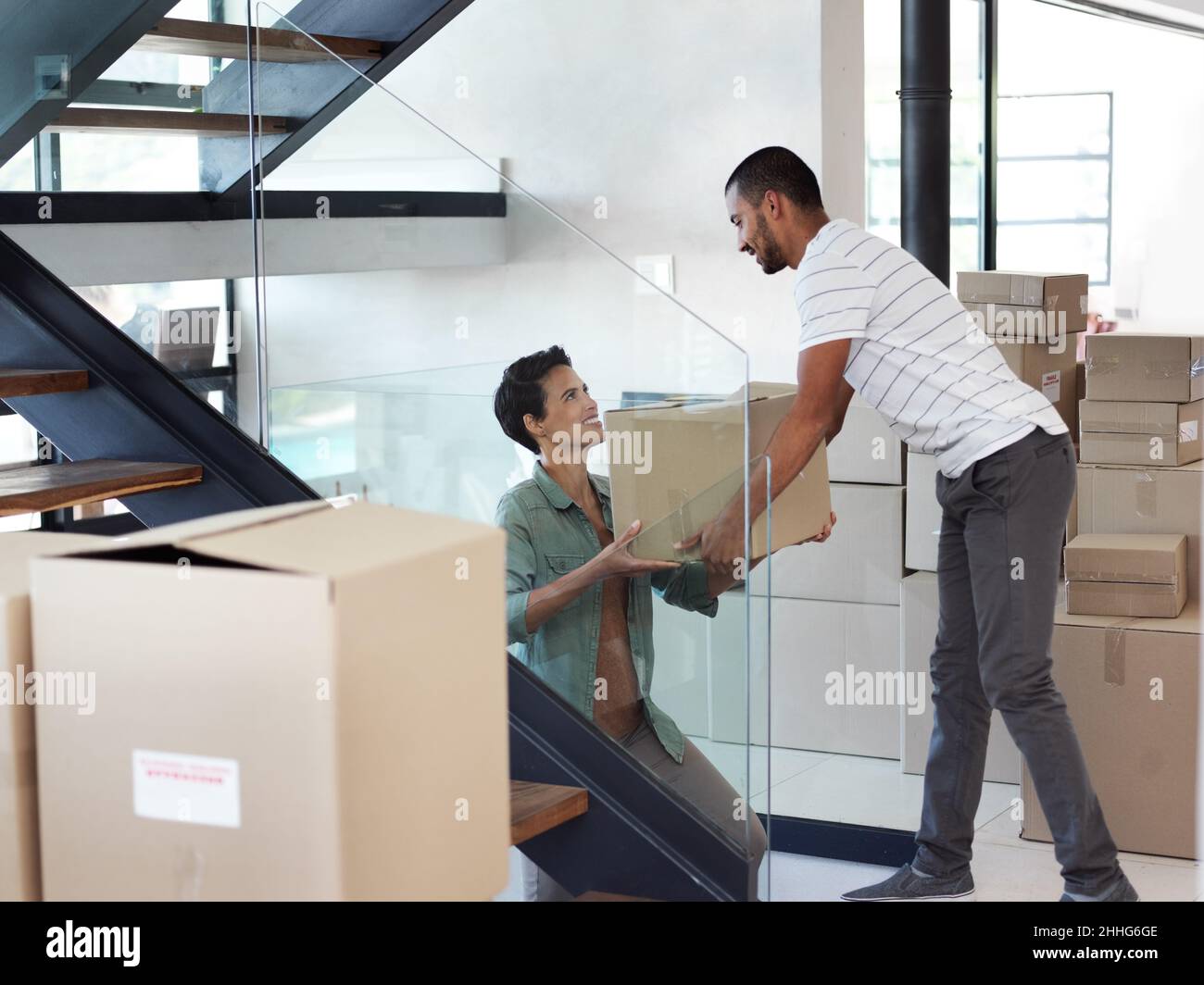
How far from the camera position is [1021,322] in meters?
3.80

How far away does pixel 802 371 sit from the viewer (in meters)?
2.60

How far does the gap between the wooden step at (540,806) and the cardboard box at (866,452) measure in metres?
1.93

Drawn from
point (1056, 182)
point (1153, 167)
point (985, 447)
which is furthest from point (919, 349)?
point (1153, 167)

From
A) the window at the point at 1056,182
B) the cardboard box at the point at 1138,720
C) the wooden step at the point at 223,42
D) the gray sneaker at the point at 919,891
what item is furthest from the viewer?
the window at the point at 1056,182

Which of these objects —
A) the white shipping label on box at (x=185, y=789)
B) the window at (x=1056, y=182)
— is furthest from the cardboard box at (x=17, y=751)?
the window at (x=1056, y=182)

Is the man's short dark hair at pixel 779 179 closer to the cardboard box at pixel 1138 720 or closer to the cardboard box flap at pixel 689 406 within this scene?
the cardboard box flap at pixel 689 406

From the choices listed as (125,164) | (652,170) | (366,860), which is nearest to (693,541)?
(366,860)

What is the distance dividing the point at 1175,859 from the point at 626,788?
64.5 inches

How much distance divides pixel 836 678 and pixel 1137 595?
87 cm

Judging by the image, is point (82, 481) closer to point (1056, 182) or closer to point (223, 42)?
point (223, 42)

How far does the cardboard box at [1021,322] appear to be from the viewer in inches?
149

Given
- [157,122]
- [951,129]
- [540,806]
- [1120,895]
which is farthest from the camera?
[951,129]

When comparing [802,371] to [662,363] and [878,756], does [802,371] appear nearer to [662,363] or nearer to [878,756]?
[662,363]

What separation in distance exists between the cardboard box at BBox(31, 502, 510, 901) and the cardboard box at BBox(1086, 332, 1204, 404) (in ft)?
8.35
